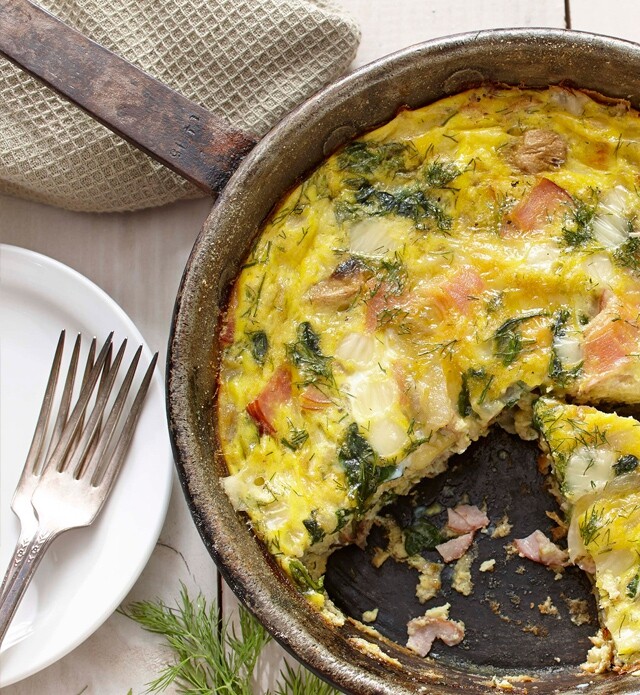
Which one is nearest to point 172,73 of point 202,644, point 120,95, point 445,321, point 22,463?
point 120,95

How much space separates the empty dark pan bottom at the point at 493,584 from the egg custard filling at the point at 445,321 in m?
0.19

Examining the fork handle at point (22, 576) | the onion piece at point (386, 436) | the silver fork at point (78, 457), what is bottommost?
the fork handle at point (22, 576)

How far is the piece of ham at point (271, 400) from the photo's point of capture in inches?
106

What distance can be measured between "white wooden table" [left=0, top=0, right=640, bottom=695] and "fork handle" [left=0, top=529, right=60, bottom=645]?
39 cm

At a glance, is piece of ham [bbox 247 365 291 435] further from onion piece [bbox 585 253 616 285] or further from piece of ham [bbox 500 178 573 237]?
onion piece [bbox 585 253 616 285]

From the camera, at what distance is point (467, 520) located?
298 centimetres

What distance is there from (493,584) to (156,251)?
177 cm

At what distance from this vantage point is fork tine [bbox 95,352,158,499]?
9.96ft

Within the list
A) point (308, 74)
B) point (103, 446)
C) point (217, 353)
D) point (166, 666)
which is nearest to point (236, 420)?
point (217, 353)

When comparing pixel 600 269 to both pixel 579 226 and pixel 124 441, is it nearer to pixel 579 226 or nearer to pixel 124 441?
pixel 579 226

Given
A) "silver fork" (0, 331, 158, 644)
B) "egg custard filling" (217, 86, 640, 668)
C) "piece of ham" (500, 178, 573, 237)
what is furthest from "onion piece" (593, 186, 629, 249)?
"silver fork" (0, 331, 158, 644)

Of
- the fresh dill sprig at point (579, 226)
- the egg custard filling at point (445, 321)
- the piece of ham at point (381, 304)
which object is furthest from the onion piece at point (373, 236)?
the fresh dill sprig at point (579, 226)

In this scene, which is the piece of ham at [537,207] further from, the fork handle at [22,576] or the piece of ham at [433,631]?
the fork handle at [22,576]

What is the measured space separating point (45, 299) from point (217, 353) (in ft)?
2.76
